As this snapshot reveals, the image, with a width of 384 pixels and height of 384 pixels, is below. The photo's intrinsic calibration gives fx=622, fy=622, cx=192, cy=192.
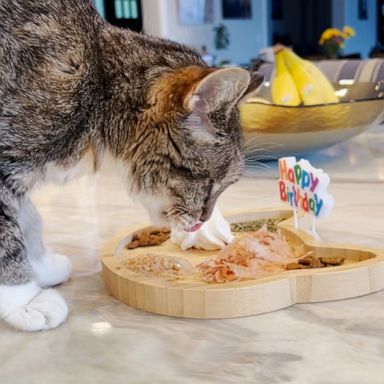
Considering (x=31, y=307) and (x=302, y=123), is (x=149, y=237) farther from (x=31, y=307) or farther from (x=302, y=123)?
(x=302, y=123)

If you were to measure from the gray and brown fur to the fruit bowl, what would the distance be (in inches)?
19.4

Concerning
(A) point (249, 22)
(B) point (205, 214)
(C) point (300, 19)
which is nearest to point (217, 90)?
(B) point (205, 214)

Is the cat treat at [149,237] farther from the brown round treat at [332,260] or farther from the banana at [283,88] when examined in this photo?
the banana at [283,88]

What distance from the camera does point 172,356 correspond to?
2.06 feet

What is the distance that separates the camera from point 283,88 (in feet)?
5.10

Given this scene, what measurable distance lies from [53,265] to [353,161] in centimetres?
89

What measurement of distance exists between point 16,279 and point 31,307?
68mm

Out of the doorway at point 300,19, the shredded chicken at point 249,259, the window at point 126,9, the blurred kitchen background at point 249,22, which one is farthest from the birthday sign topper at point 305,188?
the doorway at point 300,19

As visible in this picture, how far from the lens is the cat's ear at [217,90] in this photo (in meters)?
0.71

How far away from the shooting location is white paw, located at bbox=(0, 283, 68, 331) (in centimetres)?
→ 72

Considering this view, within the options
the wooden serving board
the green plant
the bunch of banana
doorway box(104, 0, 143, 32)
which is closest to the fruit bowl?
the bunch of banana

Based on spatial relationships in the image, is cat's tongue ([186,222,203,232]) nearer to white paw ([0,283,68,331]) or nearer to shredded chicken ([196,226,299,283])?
shredded chicken ([196,226,299,283])

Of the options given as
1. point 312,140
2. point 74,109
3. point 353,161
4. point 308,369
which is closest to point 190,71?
point 74,109

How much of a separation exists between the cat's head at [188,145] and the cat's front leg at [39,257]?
0.15 meters
